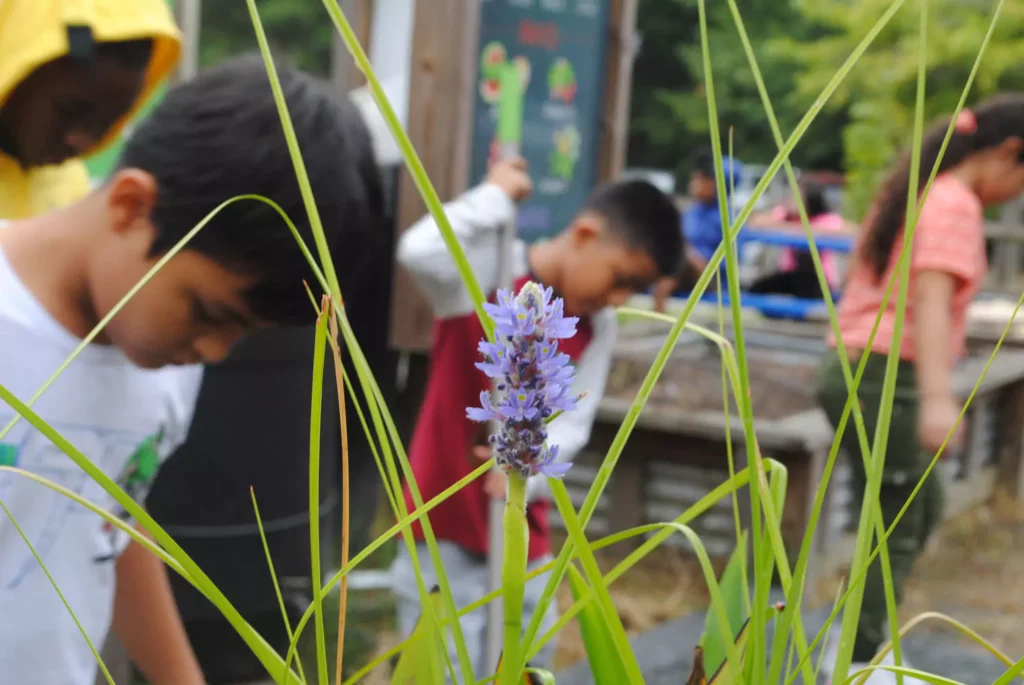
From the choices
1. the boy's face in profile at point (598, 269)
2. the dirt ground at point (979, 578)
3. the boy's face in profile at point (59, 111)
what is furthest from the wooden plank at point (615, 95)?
the boy's face in profile at point (59, 111)

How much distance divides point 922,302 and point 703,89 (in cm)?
2212

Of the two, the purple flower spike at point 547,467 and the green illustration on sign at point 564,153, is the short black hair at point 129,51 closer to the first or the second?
the purple flower spike at point 547,467

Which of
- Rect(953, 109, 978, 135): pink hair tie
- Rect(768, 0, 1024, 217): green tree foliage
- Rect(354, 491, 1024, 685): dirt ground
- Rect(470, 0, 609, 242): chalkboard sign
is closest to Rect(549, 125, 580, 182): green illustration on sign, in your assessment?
Rect(470, 0, 609, 242): chalkboard sign

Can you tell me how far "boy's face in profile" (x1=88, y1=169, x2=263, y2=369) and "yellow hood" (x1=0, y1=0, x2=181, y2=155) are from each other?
0.42m

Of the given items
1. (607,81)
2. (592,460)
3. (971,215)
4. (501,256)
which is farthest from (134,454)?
(607,81)

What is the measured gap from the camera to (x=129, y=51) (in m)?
1.51

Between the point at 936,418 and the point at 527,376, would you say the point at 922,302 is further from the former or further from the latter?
the point at 527,376

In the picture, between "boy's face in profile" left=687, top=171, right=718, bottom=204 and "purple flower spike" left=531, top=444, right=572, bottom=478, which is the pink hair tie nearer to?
"purple flower spike" left=531, top=444, right=572, bottom=478

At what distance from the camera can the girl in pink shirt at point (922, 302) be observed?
2418 millimetres

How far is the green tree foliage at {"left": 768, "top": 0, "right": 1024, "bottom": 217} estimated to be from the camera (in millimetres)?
12156

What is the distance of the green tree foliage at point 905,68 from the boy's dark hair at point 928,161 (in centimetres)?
931

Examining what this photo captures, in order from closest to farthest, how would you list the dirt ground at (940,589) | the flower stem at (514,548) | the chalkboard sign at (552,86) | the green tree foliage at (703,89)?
the flower stem at (514,548)
the dirt ground at (940,589)
the chalkboard sign at (552,86)
the green tree foliage at (703,89)

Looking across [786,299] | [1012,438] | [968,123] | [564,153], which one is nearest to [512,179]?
[968,123]

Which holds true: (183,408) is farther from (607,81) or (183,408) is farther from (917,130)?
(607,81)
